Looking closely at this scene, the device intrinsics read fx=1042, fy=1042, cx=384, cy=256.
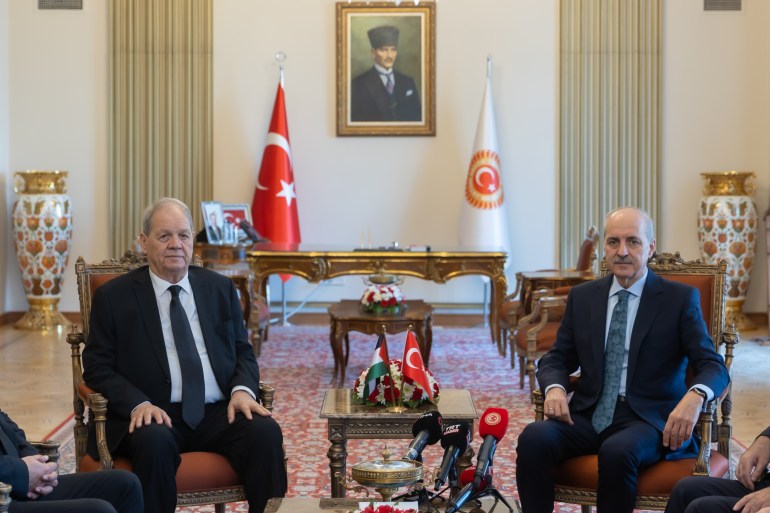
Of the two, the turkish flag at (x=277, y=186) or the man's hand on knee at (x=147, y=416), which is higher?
the turkish flag at (x=277, y=186)

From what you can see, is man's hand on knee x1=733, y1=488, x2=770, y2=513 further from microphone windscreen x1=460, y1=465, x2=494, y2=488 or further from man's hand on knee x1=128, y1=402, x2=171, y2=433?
man's hand on knee x1=128, y1=402, x2=171, y2=433

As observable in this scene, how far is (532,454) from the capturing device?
11.8ft

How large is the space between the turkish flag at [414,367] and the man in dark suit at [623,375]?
435 millimetres

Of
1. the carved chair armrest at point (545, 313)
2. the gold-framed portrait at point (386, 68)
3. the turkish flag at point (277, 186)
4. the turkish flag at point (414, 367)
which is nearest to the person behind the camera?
the turkish flag at point (414, 367)

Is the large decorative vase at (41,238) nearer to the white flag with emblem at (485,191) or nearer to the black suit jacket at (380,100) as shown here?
the black suit jacket at (380,100)

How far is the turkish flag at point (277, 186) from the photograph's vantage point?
10.1 metres

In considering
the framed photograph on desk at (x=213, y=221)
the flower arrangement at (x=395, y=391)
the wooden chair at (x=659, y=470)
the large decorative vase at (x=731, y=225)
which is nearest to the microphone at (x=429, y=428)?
the wooden chair at (x=659, y=470)

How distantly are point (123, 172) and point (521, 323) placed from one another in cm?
510

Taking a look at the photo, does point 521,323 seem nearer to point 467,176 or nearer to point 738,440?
point 738,440

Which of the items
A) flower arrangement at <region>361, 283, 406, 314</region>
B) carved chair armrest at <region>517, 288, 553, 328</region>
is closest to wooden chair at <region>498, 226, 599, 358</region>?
carved chair armrest at <region>517, 288, 553, 328</region>

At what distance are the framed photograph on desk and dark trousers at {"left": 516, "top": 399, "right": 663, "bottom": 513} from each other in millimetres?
5846

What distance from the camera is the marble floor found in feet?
20.9

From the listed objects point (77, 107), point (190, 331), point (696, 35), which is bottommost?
point (190, 331)

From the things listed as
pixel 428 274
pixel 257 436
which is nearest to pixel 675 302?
pixel 257 436
